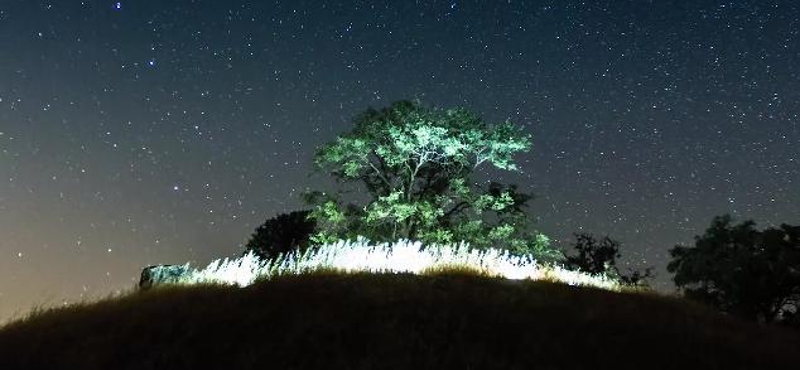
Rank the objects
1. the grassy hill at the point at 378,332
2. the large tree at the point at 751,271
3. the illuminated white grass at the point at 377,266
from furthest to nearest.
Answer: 1. the large tree at the point at 751,271
2. the illuminated white grass at the point at 377,266
3. the grassy hill at the point at 378,332

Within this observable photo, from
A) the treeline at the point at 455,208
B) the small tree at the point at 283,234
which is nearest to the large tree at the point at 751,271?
the treeline at the point at 455,208

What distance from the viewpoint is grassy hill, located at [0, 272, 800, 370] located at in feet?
28.4

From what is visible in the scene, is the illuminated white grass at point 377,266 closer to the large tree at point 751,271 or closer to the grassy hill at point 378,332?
the grassy hill at point 378,332

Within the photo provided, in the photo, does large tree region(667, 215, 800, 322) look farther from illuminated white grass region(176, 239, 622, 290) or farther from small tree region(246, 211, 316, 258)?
small tree region(246, 211, 316, 258)

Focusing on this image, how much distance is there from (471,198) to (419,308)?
1135 centimetres

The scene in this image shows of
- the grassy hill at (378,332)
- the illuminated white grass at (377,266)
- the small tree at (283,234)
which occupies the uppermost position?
the small tree at (283,234)

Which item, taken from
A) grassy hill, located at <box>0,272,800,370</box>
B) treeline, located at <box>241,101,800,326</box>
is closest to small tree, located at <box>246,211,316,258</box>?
treeline, located at <box>241,101,800,326</box>

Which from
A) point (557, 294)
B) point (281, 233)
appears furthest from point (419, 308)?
point (281, 233)

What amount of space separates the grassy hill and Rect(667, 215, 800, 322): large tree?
633 centimetres

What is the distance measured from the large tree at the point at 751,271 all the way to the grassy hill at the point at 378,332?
20.8ft

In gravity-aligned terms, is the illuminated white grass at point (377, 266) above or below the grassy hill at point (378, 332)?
above

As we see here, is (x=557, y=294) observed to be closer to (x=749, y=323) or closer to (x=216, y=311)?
(x=749, y=323)

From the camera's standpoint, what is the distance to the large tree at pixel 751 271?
17953 mm

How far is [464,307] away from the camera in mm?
10547
